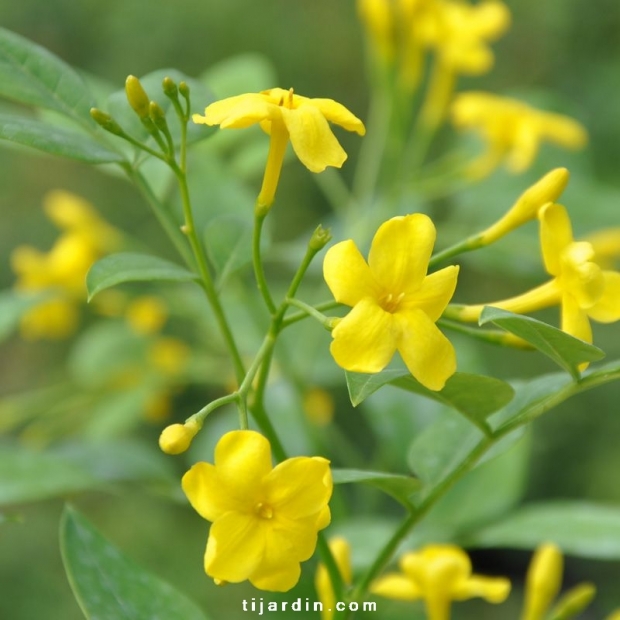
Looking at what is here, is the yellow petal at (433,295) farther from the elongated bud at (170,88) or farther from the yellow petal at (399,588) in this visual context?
the yellow petal at (399,588)

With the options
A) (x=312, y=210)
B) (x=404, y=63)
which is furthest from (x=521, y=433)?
(x=312, y=210)

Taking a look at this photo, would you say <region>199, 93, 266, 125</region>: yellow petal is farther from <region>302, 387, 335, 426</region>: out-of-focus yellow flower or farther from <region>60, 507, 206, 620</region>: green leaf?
<region>302, 387, 335, 426</region>: out-of-focus yellow flower

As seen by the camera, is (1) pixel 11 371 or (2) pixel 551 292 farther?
(1) pixel 11 371

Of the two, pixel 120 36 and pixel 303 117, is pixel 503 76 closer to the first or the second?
pixel 120 36

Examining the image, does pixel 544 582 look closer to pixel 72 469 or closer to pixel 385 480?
pixel 385 480

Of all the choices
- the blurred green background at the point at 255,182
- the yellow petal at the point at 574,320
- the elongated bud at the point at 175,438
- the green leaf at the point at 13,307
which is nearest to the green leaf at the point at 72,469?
the green leaf at the point at 13,307

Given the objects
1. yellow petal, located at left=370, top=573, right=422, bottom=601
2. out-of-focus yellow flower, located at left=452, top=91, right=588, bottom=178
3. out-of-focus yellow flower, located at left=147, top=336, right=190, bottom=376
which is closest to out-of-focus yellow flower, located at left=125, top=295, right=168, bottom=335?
out-of-focus yellow flower, located at left=147, top=336, right=190, bottom=376
